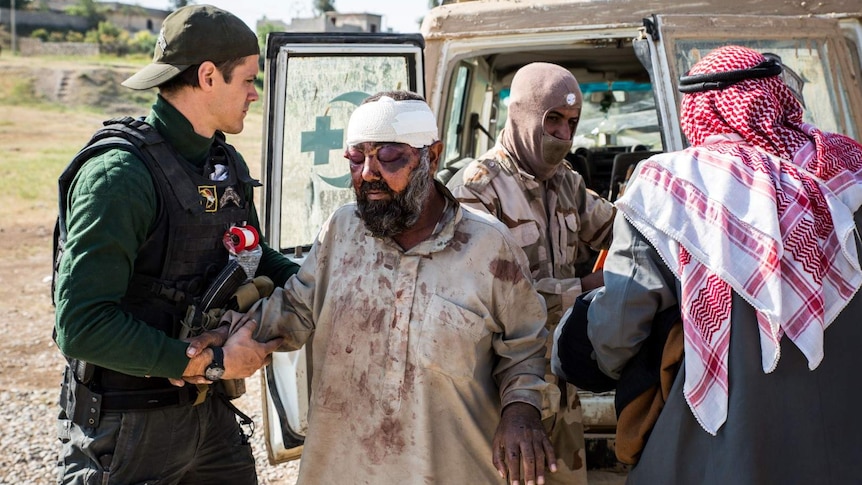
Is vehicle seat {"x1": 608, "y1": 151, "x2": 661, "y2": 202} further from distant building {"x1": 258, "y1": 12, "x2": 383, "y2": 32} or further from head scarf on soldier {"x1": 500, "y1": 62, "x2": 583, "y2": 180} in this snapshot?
distant building {"x1": 258, "y1": 12, "x2": 383, "y2": 32}

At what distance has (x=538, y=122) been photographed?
3340mm

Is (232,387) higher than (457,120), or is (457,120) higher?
(457,120)

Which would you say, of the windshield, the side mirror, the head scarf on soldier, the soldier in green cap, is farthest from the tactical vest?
the side mirror

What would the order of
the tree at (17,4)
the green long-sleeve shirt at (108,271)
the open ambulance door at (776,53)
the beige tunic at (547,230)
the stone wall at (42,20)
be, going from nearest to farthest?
the green long-sleeve shirt at (108,271), the beige tunic at (547,230), the open ambulance door at (776,53), the stone wall at (42,20), the tree at (17,4)

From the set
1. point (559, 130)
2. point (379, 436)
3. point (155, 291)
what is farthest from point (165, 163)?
point (559, 130)

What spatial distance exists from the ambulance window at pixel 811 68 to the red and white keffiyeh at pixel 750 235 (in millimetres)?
1585

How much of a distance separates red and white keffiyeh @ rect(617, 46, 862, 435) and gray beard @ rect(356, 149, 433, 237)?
0.59 metres

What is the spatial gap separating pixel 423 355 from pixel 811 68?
227cm

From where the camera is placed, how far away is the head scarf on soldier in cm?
333

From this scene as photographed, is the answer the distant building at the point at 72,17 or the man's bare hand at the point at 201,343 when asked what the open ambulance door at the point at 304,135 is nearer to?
the man's bare hand at the point at 201,343

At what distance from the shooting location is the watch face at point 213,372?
2.33 m

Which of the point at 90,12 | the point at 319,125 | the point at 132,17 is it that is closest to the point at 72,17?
the point at 90,12

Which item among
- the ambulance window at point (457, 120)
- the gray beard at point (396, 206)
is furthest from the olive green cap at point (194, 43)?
the ambulance window at point (457, 120)

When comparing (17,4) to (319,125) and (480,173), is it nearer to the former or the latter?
(319,125)
